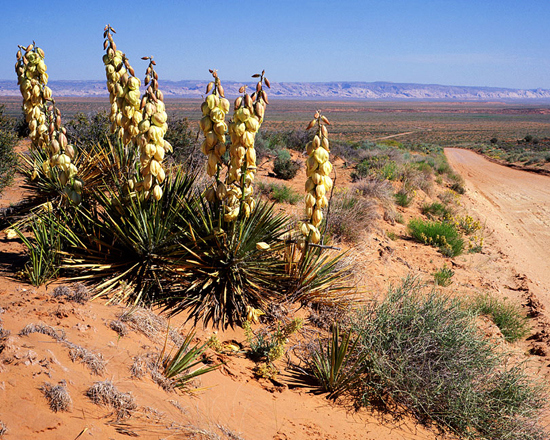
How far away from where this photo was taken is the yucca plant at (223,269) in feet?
12.1

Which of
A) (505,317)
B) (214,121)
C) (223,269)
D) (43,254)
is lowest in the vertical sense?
(505,317)

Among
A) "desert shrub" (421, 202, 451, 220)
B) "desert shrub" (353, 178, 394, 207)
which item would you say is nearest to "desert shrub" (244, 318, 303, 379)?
"desert shrub" (353, 178, 394, 207)

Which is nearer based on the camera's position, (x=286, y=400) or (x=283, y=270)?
(x=286, y=400)

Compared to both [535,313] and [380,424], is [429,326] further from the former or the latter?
[535,313]

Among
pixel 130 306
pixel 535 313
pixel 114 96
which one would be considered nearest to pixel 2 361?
pixel 130 306

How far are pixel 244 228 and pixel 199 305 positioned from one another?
785mm

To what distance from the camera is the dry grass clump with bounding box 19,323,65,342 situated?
2.69m

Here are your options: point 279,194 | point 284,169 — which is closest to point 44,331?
point 279,194

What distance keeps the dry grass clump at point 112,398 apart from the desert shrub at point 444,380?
68.7 inches

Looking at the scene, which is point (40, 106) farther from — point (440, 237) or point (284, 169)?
point (284, 169)

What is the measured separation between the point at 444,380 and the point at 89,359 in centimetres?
251

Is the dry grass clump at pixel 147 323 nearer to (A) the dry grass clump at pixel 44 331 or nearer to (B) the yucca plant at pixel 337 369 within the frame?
(A) the dry grass clump at pixel 44 331

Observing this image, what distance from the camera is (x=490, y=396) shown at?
329 cm

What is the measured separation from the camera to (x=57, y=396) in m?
2.19
